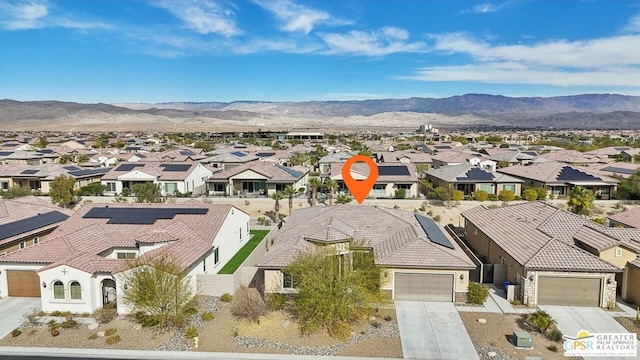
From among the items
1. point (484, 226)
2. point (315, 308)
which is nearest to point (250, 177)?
point (484, 226)

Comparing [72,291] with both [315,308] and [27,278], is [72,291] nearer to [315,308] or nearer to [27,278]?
[27,278]

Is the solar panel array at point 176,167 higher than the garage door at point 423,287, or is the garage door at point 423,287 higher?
the solar panel array at point 176,167

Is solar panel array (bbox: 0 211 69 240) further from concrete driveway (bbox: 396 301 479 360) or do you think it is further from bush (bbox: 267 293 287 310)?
concrete driveway (bbox: 396 301 479 360)

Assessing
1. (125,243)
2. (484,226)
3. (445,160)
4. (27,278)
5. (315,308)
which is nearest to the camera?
(315,308)

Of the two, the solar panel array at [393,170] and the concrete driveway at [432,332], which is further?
the solar panel array at [393,170]

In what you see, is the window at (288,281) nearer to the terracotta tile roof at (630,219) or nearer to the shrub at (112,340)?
the shrub at (112,340)

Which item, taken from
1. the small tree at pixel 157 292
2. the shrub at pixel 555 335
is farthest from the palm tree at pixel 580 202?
the small tree at pixel 157 292

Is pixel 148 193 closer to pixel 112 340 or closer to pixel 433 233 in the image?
pixel 112 340
